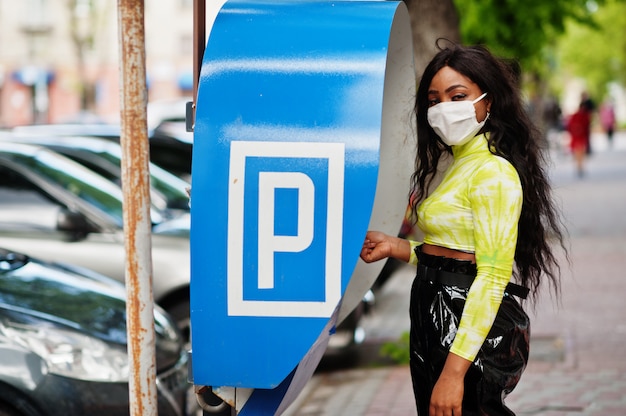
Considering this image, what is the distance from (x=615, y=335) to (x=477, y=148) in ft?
18.1

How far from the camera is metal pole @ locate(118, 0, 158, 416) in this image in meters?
3.22

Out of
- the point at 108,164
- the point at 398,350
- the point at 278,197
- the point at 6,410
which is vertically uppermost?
the point at 278,197

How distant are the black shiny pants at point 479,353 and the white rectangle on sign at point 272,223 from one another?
20.9 inches

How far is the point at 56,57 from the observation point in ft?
186

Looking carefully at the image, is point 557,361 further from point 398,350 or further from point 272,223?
point 272,223

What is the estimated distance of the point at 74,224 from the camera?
22.5 ft

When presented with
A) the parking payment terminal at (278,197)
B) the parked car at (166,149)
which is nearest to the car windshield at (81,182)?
the parked car at (166,149)

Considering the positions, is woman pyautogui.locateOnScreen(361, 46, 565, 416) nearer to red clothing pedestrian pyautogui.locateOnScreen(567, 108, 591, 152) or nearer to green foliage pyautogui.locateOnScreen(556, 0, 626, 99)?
red clothing pedestrian pyautogui.locateOnScreen(567, 108, 591, 152)

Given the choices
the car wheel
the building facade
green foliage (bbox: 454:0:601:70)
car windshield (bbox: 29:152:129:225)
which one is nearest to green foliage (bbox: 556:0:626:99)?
the building facade

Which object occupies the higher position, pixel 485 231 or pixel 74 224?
pixel 485 231

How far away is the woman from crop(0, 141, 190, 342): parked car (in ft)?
12.2

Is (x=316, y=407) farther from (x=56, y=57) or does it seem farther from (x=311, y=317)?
(x=56, y=57)

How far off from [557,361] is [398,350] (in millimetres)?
1142

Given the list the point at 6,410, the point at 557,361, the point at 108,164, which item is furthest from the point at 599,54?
the point at 6,410
